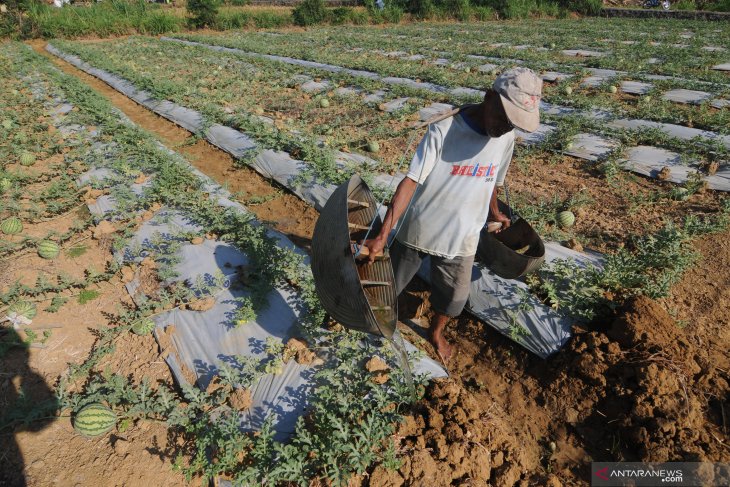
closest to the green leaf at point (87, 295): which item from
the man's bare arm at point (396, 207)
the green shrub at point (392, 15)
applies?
the man's bare arm at point (396, 207)

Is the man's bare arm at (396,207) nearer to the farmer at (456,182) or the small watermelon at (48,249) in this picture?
the farmer at (456,182)

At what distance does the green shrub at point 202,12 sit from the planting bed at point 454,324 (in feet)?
63.4

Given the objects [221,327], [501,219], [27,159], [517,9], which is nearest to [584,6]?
[517,9]

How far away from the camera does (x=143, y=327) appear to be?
318 cm

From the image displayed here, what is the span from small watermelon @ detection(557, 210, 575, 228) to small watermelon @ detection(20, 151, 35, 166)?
790 centimetres

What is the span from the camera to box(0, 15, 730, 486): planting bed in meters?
2.42

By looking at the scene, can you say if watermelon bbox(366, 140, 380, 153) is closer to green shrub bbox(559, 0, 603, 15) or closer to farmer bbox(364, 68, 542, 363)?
farmer bbox(364, 68, 542, 363)

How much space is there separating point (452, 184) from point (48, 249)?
4.24 meters

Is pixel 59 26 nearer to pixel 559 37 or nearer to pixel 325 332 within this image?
pixel 559 37

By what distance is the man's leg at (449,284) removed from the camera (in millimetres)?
2770

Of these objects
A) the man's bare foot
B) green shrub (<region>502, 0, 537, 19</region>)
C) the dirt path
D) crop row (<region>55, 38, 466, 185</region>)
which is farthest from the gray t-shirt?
green shrub (<region>502, 0, 537, 19</region>)

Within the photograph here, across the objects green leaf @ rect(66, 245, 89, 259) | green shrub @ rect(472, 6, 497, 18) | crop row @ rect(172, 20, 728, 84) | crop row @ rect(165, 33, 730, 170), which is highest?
green shrub @ rect(472, 6, 497, 18)

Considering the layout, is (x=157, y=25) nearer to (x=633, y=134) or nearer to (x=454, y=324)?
(x=633, y=134)

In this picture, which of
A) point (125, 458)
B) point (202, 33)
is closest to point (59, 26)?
point (202, 33)
